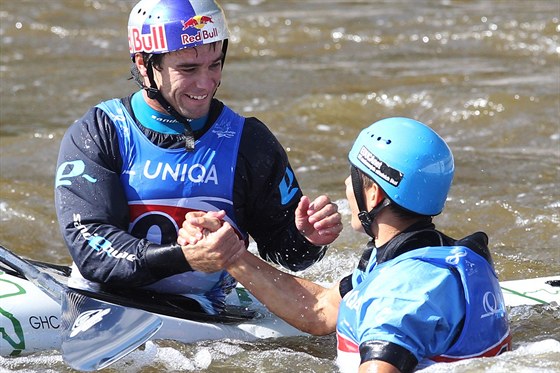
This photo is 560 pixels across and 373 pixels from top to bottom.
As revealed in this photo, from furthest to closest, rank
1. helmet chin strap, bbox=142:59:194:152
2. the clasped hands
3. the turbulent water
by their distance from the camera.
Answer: the turbulent water, helmet chin strap, bbox=142:59:194:152, the clasped hands

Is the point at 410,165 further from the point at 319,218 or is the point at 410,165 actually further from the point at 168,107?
the point at 168,107

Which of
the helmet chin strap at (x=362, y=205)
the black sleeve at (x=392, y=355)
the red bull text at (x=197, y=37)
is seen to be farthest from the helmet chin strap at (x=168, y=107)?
the black sleeve at (x=392, y=355)

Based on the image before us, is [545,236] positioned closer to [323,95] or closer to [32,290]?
[32,290]

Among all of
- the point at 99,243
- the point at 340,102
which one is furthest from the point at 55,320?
the point at 340,102

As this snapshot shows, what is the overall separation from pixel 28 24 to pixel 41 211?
315 inches

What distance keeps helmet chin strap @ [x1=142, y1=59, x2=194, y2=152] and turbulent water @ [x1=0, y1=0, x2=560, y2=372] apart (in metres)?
0.90

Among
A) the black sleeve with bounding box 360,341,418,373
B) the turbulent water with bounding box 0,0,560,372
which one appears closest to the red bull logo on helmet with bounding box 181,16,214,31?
the turbulent water with bounding box 0,0,560,372

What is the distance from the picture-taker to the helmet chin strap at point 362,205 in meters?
3.98

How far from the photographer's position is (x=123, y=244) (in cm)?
441

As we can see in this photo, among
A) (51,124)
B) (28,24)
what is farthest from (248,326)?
(28,24)

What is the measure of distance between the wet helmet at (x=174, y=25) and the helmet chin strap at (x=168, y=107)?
11cm

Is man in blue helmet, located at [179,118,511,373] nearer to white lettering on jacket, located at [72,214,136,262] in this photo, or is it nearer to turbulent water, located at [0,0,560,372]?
turbulent water, located at [0,0,560,372]

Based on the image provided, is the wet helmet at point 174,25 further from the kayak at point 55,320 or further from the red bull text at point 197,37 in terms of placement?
the kayak at point 55,320

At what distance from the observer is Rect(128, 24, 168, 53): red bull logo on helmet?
453 centimetres
